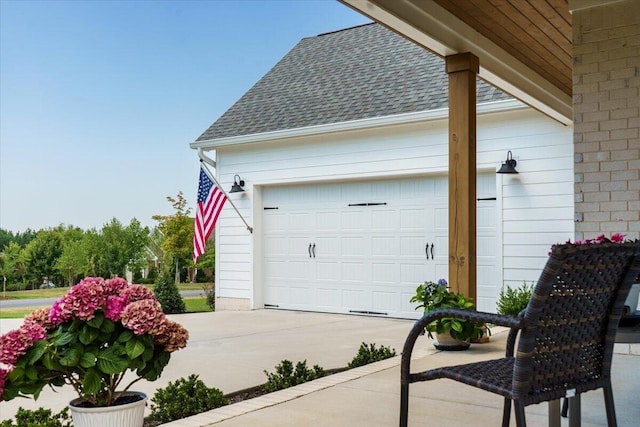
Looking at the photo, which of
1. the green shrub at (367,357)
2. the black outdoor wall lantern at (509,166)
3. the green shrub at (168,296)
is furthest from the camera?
the green shrub at (168,296)

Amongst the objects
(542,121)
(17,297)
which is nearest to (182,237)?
(17,297)

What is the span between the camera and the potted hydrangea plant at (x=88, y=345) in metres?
2.42

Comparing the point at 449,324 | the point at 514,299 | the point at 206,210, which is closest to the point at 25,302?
the point at 206,210

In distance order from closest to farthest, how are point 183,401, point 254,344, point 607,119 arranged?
point 183,401
point 607,119
point 254,344

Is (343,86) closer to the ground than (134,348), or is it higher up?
higher up

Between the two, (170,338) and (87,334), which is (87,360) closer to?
(87,334)

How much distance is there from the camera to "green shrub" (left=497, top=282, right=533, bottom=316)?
23.7ft

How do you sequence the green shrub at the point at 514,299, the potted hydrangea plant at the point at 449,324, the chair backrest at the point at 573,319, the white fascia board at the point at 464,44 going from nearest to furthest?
the chair backrest at the point at 573,319, the white fascia board at the point at 464,44, the potted hydrangea plant at the point at 449,324, the green shrub at the point at 514,299

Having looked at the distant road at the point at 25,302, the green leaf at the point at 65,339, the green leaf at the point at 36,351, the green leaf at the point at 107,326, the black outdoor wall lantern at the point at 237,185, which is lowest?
the distant road at the point at 25,302

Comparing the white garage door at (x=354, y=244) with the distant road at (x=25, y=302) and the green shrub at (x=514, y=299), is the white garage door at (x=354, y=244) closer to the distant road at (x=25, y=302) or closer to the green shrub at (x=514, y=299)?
Answer: the green shrub at (x=514, y=299)

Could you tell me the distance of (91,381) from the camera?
2447 mm

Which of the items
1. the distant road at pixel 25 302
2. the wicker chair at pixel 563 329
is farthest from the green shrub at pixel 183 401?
the distant road at pixel 25 302

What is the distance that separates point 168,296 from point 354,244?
3.44 meters

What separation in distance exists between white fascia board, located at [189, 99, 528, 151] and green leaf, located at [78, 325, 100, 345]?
644cm
